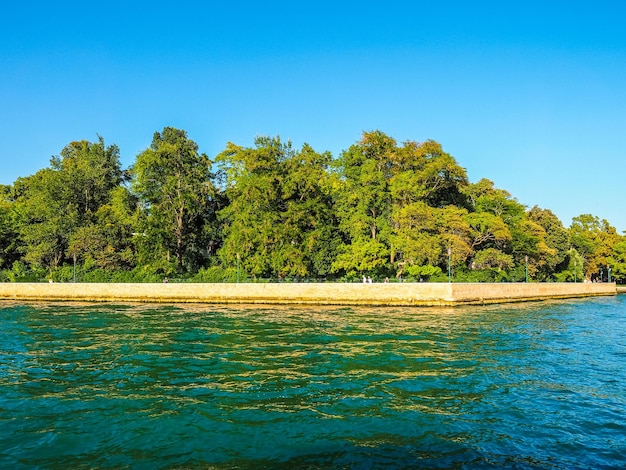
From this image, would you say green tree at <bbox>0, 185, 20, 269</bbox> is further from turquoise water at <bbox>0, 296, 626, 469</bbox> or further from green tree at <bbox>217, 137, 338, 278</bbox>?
turquoise water at <bbox>0, 296, 626, 469</bbox>

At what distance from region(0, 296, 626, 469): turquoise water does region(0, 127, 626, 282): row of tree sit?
22676 mm

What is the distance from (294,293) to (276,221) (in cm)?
1030

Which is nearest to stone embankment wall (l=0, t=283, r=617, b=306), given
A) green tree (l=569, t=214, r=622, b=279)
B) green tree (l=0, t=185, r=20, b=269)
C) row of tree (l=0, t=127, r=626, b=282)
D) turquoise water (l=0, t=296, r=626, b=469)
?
row of tree (l=0, t=127, r=626, b=282)

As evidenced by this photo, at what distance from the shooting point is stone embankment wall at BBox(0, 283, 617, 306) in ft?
119

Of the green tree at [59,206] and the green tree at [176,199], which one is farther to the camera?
the green tree at [59,206]

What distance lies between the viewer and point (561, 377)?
46.4ft

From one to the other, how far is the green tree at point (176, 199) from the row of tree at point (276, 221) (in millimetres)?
141

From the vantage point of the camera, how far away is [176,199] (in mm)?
51500

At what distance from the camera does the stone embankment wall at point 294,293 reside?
3638cm

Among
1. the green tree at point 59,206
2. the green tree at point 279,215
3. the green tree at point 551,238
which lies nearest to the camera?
the green tree at point 279,215

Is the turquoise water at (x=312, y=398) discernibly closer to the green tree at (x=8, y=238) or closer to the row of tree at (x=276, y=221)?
the row of tree at (x=276, y=221)

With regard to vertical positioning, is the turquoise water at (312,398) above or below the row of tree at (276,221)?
below

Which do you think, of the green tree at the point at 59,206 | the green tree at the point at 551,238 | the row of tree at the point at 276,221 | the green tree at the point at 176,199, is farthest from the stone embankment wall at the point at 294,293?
the green tree at the point at 551,238

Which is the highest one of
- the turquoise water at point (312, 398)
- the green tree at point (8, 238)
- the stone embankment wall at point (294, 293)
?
the green tree at point (8, 238)
